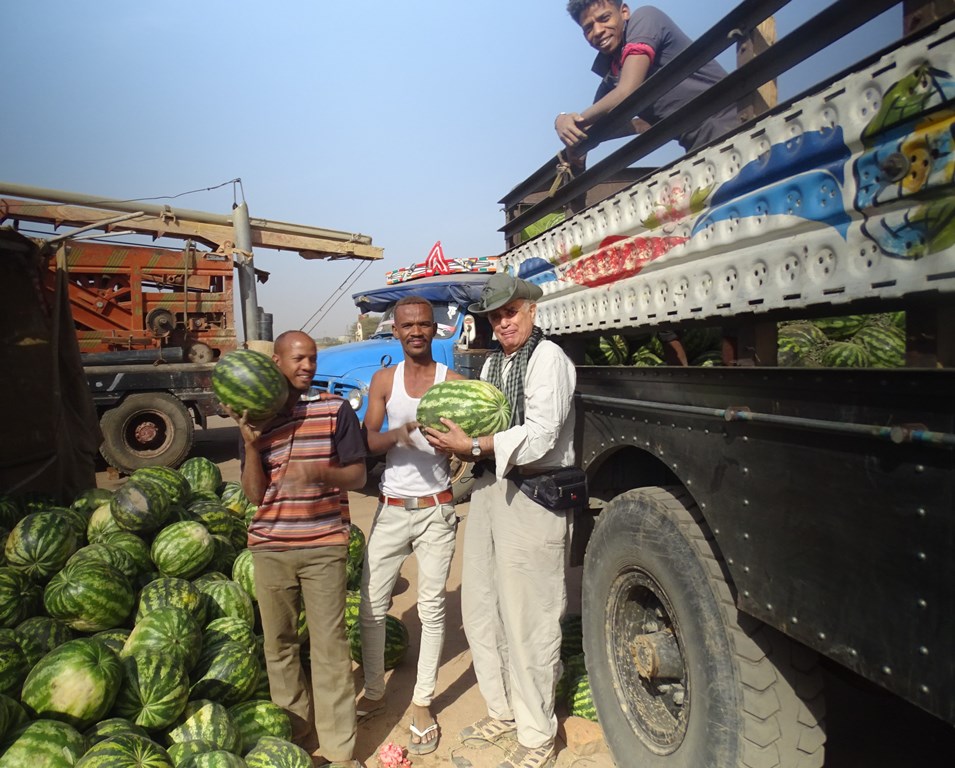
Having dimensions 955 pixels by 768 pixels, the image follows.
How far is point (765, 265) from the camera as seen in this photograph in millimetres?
2027

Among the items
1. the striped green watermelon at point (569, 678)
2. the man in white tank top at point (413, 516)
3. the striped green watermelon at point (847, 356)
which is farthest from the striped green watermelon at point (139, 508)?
the striped green watermelon at point (847, 356)

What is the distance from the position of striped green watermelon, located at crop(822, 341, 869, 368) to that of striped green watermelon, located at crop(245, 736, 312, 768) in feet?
9.39

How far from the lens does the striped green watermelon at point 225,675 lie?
330 cm

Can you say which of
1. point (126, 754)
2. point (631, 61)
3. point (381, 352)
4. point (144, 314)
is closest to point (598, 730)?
point (126, 754)

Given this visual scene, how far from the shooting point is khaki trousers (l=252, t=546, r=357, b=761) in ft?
10.0

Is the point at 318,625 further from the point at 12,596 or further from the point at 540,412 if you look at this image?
the point at 12,596

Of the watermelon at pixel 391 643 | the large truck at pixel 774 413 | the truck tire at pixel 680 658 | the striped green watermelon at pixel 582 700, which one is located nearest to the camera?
the large truck at pixel 774 413

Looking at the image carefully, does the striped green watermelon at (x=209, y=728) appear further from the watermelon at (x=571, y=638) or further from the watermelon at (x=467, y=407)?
the watermelon at (x=571, y=638)

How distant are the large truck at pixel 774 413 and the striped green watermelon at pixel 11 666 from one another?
8.96 feet

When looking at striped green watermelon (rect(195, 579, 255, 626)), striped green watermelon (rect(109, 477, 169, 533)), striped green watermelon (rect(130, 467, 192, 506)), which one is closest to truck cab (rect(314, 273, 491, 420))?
striped green watermelon (rect(130, 467, 192, 506))

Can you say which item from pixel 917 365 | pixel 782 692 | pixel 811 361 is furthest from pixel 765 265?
pixel 782 692

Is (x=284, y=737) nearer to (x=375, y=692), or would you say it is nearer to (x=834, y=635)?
(x=375, y=692)

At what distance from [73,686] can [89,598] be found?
0.87 metres

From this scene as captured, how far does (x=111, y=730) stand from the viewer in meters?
2.67
